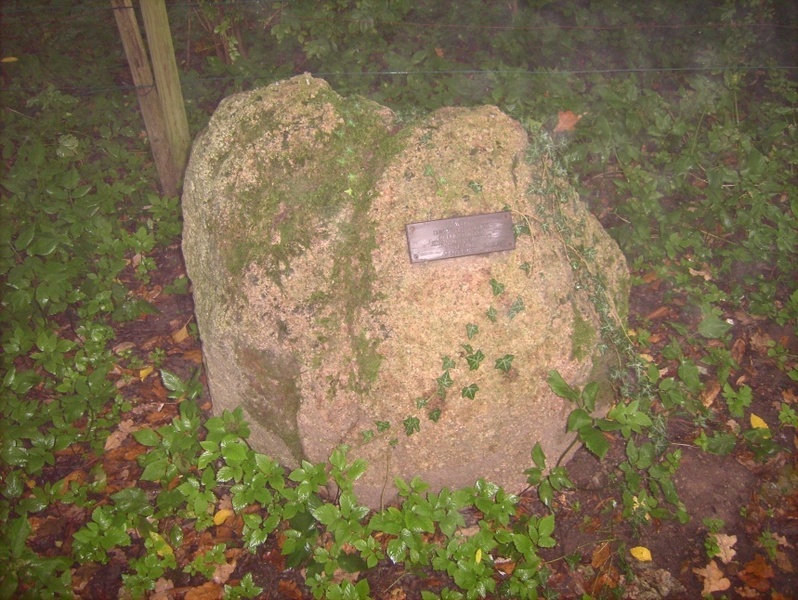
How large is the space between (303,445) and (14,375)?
1666 millimetres

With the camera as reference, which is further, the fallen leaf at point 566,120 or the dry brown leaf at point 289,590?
the fallen leaf at point 566,120

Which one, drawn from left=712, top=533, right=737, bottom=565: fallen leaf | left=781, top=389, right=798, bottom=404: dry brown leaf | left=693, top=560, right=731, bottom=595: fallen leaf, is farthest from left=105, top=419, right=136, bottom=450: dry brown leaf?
left=781, top=389, right=798, bottom=404: dry brown leaf

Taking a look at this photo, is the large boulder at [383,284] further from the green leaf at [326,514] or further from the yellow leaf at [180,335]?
the yellow leaf at [180,335]

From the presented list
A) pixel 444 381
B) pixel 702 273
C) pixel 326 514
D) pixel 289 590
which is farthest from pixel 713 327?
pixel 289 590

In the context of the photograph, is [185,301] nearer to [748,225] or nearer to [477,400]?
[477,400]

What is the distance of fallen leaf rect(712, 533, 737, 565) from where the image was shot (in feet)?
7.98

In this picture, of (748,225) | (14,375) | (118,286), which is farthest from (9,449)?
(748,225)

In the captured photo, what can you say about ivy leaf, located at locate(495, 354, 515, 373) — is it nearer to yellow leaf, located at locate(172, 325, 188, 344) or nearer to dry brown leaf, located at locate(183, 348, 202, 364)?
dry brown leaf, located at locate(183, 348, 202, 364)

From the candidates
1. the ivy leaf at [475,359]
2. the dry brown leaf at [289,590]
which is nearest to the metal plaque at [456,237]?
the ivy leaf at [475,359]

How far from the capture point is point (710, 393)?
3.08 m

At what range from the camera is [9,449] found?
100 inches

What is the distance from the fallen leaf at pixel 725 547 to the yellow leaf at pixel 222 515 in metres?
2.39

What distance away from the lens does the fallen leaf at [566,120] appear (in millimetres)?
3979

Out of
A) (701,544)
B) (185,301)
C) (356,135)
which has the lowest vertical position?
(701,544)
